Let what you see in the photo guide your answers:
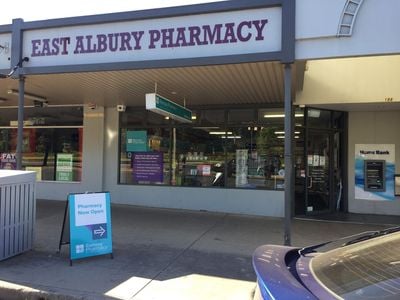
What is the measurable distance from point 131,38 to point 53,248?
3782mm

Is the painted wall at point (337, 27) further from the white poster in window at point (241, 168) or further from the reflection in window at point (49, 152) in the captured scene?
the reflection in window at point (49, 152)

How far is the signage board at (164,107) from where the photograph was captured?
798cm

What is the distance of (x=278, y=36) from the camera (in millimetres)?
6938

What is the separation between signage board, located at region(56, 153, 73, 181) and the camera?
12984 millimetres

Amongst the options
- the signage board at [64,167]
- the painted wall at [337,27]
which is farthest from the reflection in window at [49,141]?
the painted wall at [337,27]

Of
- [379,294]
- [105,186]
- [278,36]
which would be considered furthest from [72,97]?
[379,294]

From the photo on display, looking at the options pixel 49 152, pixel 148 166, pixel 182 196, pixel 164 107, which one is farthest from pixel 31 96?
pixel 182 196

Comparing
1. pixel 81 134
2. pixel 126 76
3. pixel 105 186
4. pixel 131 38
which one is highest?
pixel 131 38

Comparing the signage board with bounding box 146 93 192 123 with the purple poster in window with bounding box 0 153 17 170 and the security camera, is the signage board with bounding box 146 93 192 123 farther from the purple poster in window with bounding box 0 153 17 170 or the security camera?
the purple poster in window with bounding box 0 153 17 170

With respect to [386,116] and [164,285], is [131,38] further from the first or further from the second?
[386,116]

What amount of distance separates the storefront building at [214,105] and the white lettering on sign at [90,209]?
6.72 feet

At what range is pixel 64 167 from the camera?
13047 mm

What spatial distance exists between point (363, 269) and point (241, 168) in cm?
901

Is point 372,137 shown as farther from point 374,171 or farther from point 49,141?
point 49,141
